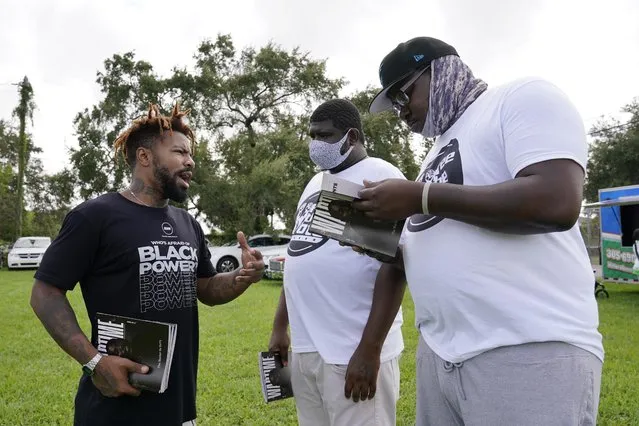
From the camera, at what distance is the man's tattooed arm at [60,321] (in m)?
2.24

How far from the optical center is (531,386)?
148 cm

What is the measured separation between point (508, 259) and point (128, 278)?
1637mm

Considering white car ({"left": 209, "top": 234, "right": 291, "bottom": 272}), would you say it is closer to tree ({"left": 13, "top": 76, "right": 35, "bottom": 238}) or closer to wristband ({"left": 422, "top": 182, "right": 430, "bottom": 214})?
wristband ({"left": 422, "top": 182, "right": 430, "bottom": 214})

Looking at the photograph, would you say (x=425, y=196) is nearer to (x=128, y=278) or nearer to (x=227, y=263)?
(x=128, y=278)

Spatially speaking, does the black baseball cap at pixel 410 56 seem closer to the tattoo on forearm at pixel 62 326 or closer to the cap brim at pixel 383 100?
the cap brim at pixel 383 100

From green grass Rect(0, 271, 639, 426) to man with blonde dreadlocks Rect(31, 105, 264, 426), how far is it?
2431mm

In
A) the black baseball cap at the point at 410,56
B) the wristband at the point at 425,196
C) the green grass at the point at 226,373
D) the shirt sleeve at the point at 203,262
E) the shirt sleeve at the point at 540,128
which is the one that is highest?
the black baseball cap at the point at 410,56

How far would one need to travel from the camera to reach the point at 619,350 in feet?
22.3

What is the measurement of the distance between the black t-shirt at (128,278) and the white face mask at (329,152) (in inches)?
32.3

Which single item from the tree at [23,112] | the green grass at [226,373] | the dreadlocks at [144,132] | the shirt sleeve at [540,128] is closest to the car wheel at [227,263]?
the green grass at [226,373]

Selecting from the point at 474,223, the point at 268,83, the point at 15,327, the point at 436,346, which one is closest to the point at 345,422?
the point at 436,346

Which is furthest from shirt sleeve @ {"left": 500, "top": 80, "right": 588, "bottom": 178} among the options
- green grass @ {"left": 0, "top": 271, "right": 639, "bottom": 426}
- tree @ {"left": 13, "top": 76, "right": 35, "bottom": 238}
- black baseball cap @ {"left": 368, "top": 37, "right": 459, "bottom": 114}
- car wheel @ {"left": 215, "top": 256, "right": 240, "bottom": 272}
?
tree @ {"left": 13, "top": 76, "right": 35, "bottom": 238}

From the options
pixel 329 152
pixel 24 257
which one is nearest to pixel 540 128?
pixel 329 152

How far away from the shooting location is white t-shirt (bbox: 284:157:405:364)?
2.51 meters
